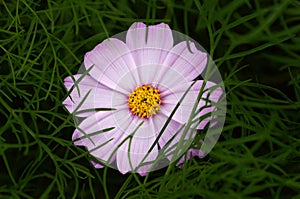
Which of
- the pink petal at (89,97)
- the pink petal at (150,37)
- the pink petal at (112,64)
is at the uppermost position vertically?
the pink petal at (150,37)

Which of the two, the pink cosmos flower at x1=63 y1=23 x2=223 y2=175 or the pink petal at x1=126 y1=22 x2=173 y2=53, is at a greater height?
the pink petal at x1=126 y1=22 x2=173 y2=53

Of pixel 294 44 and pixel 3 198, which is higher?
pixel 294 44

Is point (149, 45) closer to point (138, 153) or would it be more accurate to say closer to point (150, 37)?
point (150, 37)

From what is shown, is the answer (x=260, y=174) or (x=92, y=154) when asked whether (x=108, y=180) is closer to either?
(x=92, y=154)

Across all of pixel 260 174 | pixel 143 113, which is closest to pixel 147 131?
pixel 143 113

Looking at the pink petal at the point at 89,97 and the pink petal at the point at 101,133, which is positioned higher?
the pink petal at the point at 89,97

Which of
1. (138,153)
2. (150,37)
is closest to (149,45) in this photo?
(150,37)

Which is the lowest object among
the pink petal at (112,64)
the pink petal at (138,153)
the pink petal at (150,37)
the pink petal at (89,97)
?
the pink petal at (138,153)
